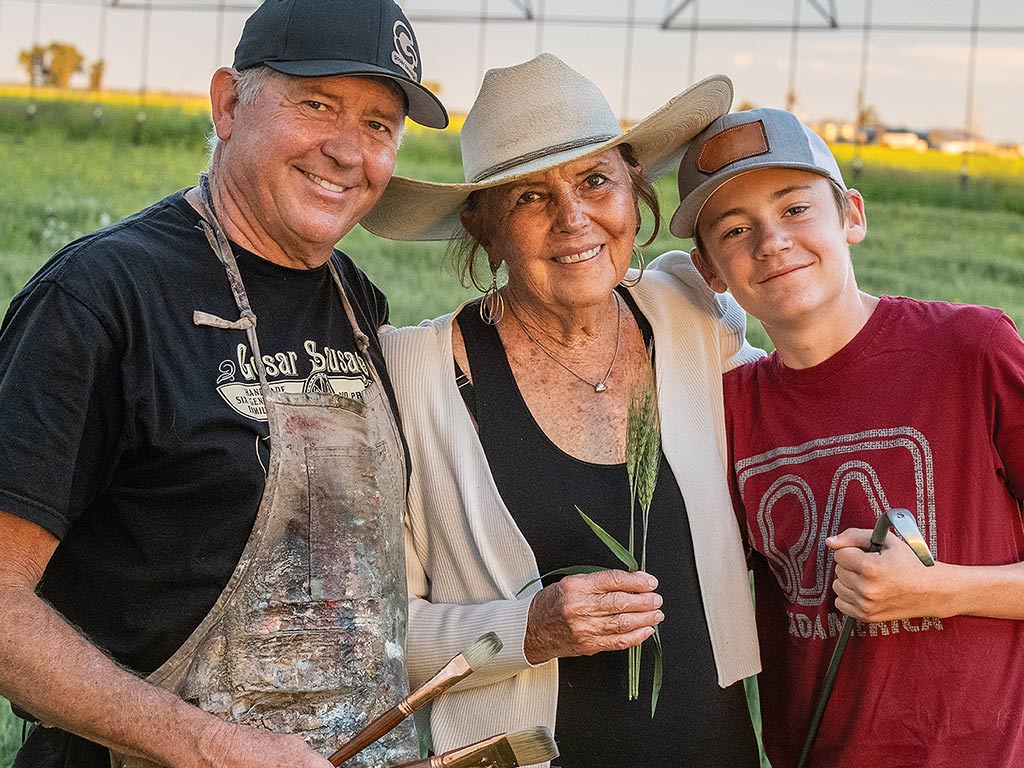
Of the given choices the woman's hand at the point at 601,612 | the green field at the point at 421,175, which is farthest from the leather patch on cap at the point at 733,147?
the green field at the point at 421,175

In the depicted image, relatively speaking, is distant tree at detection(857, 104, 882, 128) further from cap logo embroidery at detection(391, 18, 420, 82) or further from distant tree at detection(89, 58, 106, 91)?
cap logo embroidery at detection(391, 18, 420, 82)

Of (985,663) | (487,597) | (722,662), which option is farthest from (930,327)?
(487,597)

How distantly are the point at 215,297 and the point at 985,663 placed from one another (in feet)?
5.69

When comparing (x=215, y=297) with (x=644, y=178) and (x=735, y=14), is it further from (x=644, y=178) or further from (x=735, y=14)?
(x=735, y=14)

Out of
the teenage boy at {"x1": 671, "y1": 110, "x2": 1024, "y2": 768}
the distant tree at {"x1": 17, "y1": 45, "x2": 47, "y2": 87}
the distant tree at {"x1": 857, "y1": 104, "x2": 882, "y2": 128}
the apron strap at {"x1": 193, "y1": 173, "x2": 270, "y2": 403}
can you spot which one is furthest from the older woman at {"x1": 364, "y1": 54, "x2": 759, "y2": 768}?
the distant tree at {"x1": 17, "y1": 45, "x2": 47, "y2": 87}

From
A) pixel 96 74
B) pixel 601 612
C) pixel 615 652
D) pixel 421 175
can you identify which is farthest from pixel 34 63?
pixel 601 612

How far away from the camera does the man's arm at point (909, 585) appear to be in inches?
92.4

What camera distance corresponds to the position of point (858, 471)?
8.45 ft

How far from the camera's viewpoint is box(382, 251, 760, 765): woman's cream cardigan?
2.70 metres

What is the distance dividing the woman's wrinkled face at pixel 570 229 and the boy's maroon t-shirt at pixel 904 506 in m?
0.52

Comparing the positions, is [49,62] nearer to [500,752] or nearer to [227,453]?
[227,453]

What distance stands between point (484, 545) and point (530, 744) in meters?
0.76

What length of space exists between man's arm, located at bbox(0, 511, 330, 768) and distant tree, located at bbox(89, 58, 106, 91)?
837cm

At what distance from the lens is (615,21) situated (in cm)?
875
